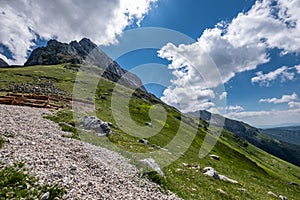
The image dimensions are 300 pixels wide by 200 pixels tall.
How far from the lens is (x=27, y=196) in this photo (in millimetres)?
9391

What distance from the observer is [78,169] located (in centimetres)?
1327

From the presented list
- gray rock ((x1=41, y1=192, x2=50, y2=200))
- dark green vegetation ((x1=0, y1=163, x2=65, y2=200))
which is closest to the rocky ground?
dark green vegetation ((x1=0, y1=163, x2=65, y2=200))

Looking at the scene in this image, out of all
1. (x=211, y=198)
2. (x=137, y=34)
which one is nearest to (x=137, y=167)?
(x=211, y=198)

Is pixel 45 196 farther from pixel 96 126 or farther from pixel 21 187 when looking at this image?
pixel 96 126

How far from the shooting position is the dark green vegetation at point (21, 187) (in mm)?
9336

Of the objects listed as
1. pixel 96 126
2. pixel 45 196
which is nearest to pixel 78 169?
pixel 45 196

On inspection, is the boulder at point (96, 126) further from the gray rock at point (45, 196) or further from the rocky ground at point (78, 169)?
the gray rock at point (45, 196)

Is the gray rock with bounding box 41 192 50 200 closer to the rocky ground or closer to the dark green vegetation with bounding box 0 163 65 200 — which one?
the dark green vegetation with bounding box 0 163 65 200

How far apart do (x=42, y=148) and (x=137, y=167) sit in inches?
288

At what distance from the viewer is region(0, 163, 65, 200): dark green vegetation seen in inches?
368

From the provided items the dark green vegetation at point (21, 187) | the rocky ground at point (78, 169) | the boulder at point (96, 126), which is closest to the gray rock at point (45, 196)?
the dark green vegetation at point (21, 187)

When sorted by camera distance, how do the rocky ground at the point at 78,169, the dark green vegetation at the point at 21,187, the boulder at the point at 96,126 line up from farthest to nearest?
the boulder at the point at 96,126, the rocky ground at the point at 78,169, the dark green vegetation at the point at 21,187

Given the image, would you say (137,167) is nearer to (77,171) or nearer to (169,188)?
(169,188)

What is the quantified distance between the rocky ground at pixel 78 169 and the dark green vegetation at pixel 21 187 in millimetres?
472
